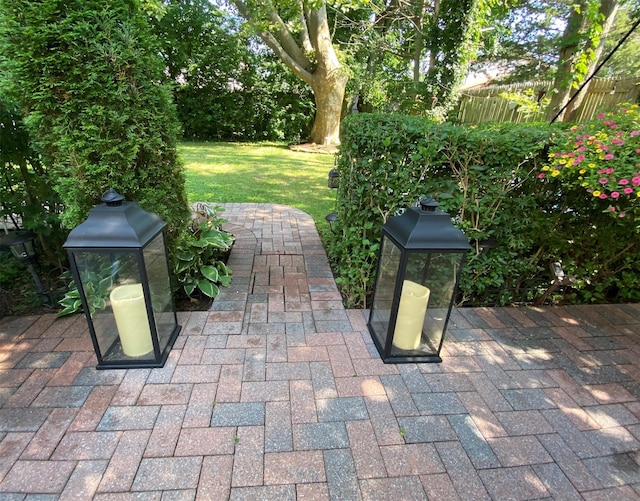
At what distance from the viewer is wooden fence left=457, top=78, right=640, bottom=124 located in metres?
7.97

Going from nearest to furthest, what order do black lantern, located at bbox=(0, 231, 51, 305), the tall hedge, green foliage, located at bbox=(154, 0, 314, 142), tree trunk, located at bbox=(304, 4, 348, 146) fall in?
the tall hedge
black lantern, located at bbox=(0, 231, 51, 305)
tree trunk, located at bbox=(304, 4, 348, 146)
green foliage, located at bbox=(154, 0, 314, 142)

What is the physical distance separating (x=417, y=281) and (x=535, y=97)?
983 centimetres

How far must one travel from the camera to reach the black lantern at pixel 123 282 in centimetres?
165

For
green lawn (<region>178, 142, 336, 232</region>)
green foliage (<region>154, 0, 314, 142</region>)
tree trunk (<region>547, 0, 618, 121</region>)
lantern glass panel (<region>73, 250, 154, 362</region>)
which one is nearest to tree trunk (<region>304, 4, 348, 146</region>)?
green lawn (<region>178, 142, 336, 232</region>)

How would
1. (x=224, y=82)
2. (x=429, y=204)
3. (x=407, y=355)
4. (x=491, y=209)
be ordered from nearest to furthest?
(x=429, y=204)
(x=407, y=355)
(x=491, y=209)
(x=224, y=82)

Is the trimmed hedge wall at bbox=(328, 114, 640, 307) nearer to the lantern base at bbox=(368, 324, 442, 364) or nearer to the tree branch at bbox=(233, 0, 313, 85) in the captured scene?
the lantern base at bbox=(368, 324, 442, 364)

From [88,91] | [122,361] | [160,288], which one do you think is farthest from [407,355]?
[88,91]

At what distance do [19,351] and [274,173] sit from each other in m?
6.87

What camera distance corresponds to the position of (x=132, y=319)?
6.40ft

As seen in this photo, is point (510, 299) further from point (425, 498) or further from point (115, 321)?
point (115, 321)

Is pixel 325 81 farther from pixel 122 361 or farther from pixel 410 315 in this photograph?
pixel 122 361

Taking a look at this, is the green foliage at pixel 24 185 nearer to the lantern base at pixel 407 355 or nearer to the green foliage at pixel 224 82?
the lantern base at pixel 407 355

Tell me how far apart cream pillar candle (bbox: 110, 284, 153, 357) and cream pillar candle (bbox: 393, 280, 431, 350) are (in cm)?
156

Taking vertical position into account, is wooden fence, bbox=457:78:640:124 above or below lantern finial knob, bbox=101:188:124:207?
above
